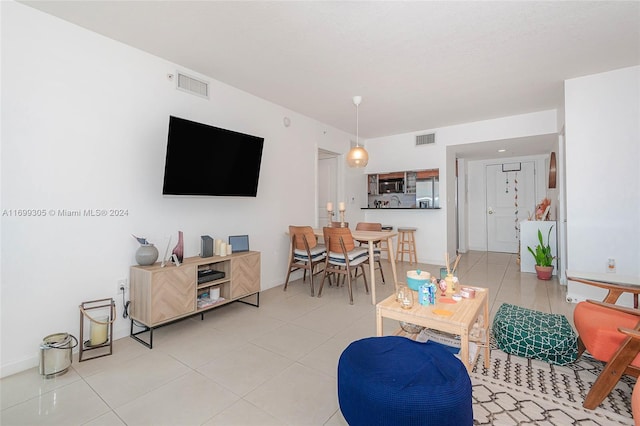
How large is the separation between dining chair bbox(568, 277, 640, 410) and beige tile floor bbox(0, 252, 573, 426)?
1290mm

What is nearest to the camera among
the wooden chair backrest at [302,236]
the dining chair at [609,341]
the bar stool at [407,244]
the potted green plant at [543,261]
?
the dining chair at [609,341]

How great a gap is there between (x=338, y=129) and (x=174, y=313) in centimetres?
424

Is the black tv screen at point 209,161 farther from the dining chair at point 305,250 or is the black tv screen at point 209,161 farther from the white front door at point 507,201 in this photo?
the white front door at point 507,201

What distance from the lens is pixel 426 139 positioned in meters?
5.69

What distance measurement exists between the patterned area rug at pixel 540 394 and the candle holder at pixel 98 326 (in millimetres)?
2718

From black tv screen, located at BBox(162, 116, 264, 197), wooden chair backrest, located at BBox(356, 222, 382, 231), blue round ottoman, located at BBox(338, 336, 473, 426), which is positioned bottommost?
blue round ottoman, located at BBox(338, 336, 473, 426)

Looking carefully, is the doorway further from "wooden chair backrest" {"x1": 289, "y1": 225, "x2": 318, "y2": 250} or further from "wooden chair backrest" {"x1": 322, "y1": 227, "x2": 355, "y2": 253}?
"wooden chair backrest" {"x1": 322, "y1": 227, "x2": 355, "y2": 253}

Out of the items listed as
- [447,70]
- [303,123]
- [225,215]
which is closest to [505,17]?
[447,70]

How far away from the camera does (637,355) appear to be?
159 cm

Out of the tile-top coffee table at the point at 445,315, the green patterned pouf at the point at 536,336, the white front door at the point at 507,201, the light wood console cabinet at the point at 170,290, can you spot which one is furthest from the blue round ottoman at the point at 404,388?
the white front door at the point at 507,201

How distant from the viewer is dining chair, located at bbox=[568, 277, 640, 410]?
1566mm

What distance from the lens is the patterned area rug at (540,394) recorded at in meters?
1.57

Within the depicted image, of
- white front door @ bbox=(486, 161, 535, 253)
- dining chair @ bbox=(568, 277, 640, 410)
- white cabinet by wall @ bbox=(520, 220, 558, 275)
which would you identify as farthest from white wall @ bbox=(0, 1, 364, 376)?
white front door @ bbox=(486, 161, 535, 253)

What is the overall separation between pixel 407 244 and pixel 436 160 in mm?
1782
